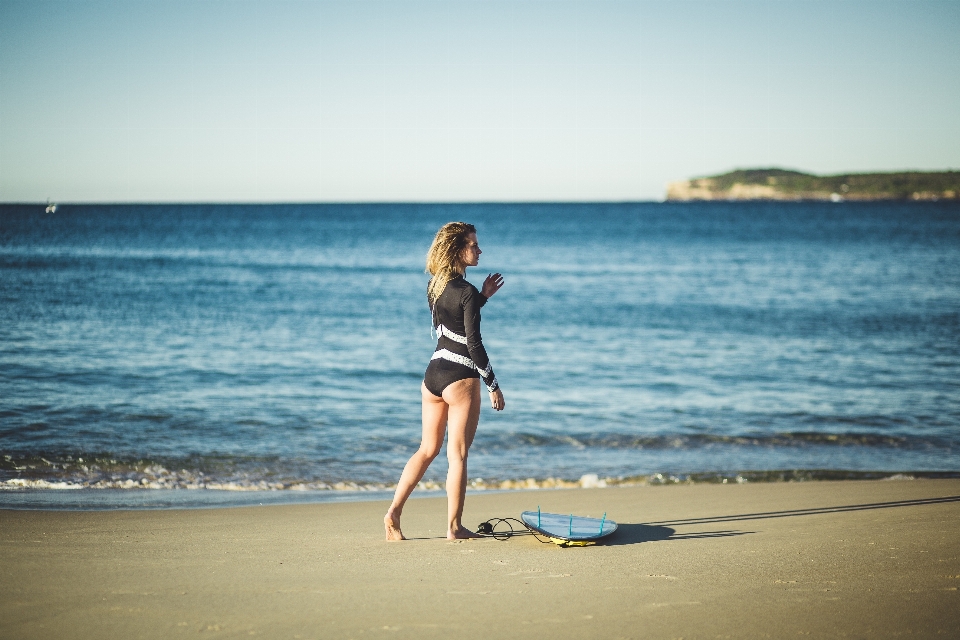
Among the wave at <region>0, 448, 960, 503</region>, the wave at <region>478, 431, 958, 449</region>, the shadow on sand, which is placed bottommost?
the wave at <region>0, 448, 960, 503</region>

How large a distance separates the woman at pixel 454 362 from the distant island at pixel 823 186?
169 meters

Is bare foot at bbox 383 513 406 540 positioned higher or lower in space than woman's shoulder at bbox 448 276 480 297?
lower

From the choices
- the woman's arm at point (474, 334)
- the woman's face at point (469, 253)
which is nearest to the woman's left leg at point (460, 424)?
the woman's arm at point (474, 334)

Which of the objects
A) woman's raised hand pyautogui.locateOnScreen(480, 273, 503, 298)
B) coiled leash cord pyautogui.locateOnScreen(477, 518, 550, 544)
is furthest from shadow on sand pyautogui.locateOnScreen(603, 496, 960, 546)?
woman's raised hand pyautogui.locateOnScreen(480, 273, 503, 298)

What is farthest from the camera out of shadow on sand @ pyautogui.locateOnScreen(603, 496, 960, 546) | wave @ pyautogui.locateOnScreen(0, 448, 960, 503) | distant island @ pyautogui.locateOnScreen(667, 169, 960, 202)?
distant island @ pyautogui.locateOnScreen(667, 169, 960, 202)

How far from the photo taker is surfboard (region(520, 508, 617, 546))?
5.10 m

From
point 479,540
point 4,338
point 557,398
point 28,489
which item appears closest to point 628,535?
point 479,540

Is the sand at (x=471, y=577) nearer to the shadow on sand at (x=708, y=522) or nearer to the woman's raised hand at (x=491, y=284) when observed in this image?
the shadow on sand at (x=708, y=522)

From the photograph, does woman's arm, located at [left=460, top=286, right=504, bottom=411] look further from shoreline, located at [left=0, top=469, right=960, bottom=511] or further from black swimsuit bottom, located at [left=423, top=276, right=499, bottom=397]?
shoreline, located at [left=0, top=469, right=960, bottom=511]

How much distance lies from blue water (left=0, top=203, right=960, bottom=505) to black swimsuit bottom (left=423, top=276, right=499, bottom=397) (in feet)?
10.7

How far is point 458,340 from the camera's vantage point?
16.4ft

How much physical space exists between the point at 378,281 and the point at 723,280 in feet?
47.0

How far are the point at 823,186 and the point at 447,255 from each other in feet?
597

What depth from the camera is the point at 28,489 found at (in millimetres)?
7219
